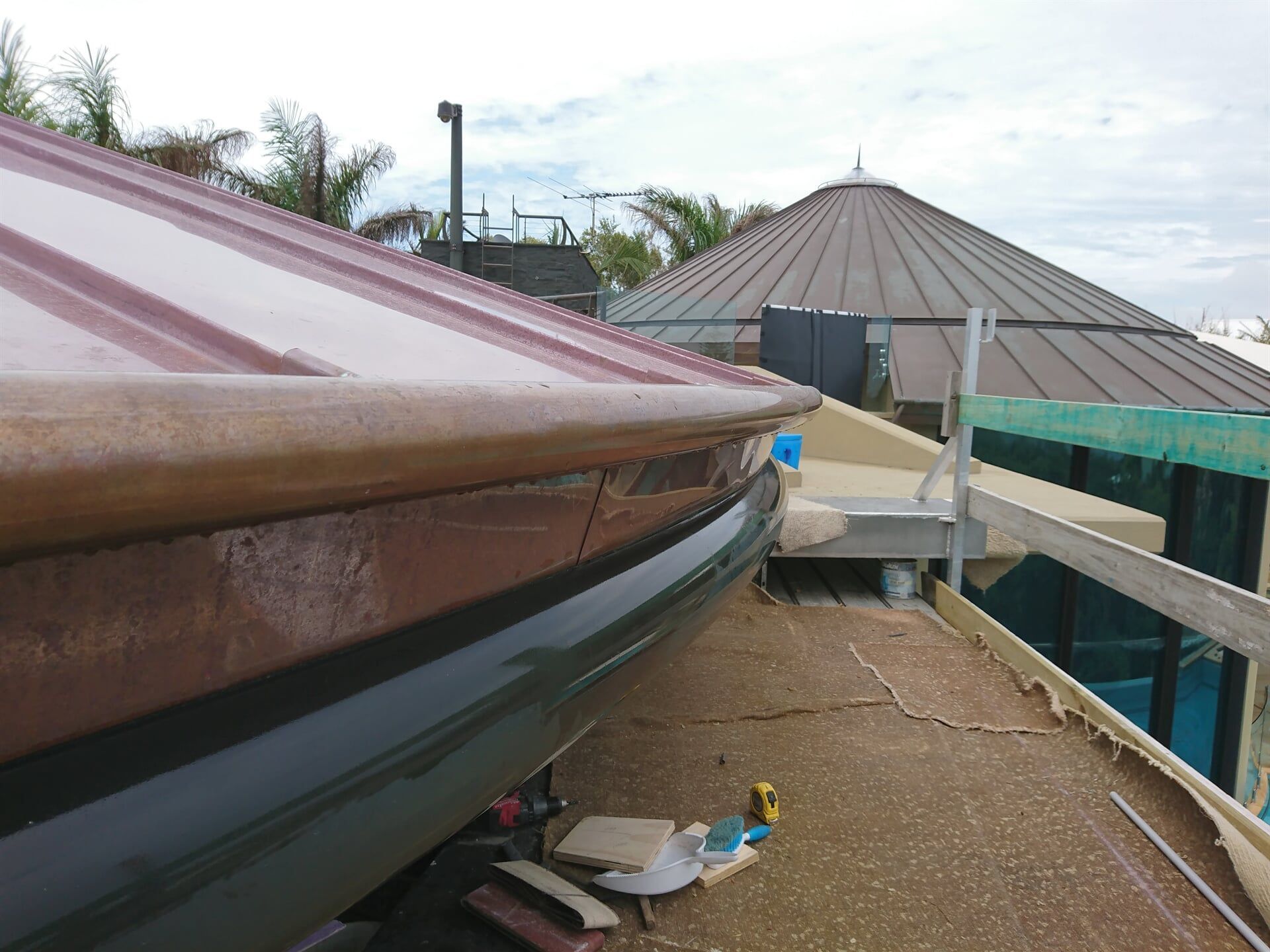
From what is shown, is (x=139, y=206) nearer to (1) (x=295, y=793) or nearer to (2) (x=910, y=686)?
(1) (x=295, y=793)

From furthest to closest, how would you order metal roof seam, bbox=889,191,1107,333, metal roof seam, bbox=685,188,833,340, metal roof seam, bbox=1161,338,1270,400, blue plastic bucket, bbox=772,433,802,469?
metal roof seam, bbox=685,188,833,340
metal roof seam, bbox=889,191,1107,333
metal roof seam, bbox=1161,338,1270,400
blue plastic bucket, bbox=772,433,802,469

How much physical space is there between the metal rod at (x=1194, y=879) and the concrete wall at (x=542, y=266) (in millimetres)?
13409

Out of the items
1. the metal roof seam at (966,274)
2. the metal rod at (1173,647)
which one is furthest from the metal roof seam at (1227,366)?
the metal rod at (1173,647)

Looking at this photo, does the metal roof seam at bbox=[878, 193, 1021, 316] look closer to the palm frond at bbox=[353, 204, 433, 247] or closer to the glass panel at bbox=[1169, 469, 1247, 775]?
the glass panel at bbox=[1169, 469, 1247, 775]

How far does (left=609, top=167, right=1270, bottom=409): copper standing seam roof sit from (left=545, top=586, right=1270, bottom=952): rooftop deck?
5.89 meters

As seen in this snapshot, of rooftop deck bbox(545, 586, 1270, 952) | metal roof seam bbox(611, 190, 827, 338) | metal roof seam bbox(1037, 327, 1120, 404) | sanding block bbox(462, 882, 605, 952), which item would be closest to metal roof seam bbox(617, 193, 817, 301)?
metal roof seam bbox(611, 190, 827, 338)

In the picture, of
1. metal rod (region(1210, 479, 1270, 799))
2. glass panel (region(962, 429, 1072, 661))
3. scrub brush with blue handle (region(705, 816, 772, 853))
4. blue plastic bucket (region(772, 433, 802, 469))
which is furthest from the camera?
glass panel (region(962, 429, 1072, 661))

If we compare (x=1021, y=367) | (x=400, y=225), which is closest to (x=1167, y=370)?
(x=1021, y=367)

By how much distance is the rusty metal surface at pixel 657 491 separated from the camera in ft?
2.89

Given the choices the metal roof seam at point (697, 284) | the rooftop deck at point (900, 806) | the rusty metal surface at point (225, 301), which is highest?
the metal roof seam at point (697, 284)

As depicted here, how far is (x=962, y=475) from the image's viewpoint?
3.62 m

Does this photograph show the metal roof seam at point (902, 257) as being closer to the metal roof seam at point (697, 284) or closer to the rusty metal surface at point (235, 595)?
the metal roof seam at point (697, 284)

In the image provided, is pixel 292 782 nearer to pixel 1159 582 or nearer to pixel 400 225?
pixel 1159 582

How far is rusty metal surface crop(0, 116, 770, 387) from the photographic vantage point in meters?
0.78
